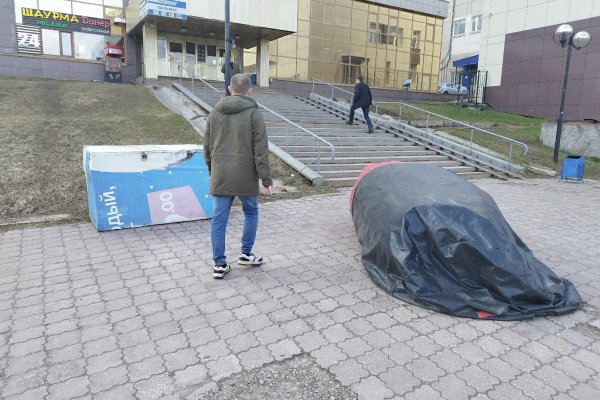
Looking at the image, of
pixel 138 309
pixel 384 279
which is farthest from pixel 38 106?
pixel 384 279

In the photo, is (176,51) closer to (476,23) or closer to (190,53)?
(190,53)

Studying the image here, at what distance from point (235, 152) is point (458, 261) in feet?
6.77

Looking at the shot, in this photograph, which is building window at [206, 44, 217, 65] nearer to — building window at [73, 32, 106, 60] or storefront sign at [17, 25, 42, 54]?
building window at [73, 32, 106, 60]

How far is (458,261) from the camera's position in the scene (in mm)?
3369

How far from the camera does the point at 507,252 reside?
3369 millimetres

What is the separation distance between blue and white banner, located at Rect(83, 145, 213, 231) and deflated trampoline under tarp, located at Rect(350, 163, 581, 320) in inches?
108

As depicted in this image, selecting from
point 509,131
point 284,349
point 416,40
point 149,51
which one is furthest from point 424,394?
point 416,40

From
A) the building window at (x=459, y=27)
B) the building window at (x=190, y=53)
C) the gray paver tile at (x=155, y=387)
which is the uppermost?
the building window at (x=459, y=27)

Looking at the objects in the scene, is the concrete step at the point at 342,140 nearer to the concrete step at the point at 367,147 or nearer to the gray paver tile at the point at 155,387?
the concrete step at the point at 367,147

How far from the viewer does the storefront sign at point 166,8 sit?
58.7 ft

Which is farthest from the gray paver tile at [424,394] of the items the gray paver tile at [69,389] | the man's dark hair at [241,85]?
the man's dark hair at [241,85]

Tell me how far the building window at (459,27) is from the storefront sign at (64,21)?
2835 cm

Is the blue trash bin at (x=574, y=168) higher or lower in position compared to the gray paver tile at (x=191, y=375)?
higher

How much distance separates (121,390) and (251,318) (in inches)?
41.5
